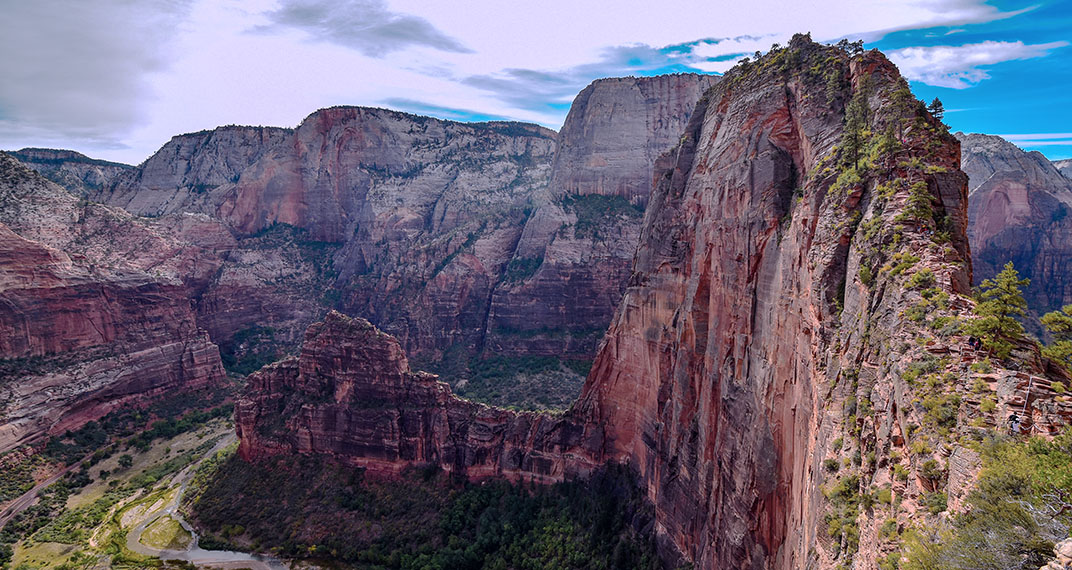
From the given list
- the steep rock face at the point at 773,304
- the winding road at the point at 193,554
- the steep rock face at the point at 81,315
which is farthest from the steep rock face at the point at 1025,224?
the steep rock face at the point at 81,315

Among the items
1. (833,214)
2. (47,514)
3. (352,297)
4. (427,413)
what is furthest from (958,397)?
(352,297)

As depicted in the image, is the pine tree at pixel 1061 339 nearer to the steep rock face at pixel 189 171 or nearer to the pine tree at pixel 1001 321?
the pine tree at pixel 1001 321

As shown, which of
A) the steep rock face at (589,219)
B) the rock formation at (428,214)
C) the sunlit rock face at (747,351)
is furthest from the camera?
the rock formation at (428,214)

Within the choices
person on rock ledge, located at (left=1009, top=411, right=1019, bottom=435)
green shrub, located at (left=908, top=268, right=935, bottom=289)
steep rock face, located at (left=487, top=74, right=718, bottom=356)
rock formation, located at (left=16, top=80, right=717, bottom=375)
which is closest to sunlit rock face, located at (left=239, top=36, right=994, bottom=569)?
green shrub, located at (left=908, top=268, right=935, bottom=289)

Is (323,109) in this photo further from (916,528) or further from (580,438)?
(916,528)

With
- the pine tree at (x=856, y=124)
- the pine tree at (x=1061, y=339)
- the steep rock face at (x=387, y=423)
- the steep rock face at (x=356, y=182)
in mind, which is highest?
the steep rock face at (x=356, y=182)

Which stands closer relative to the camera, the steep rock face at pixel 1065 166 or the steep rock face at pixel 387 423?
the steep rock face at pixel 387 423
